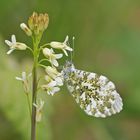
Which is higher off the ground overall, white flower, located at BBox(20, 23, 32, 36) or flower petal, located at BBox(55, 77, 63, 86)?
white flower, located at BBox(20, 23, 32, 36)

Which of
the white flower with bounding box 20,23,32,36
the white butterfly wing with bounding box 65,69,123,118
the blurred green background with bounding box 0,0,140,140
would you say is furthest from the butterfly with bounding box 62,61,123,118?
the blurred green background with bounding box 0,0,140,140

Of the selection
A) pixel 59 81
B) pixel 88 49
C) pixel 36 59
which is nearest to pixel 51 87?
pixel 59 81

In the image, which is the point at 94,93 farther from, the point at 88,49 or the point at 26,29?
the point at 88,49

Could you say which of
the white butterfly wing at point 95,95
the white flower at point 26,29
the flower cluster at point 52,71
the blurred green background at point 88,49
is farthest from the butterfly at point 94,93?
the blurred green background at point 88,49

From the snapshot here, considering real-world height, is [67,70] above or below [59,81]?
above

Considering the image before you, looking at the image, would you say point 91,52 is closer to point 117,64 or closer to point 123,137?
point 117,64

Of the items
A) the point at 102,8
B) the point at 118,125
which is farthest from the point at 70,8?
the point at 118,125

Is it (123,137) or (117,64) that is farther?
(117,64)

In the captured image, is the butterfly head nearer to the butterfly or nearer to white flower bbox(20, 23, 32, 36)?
the butterfly
